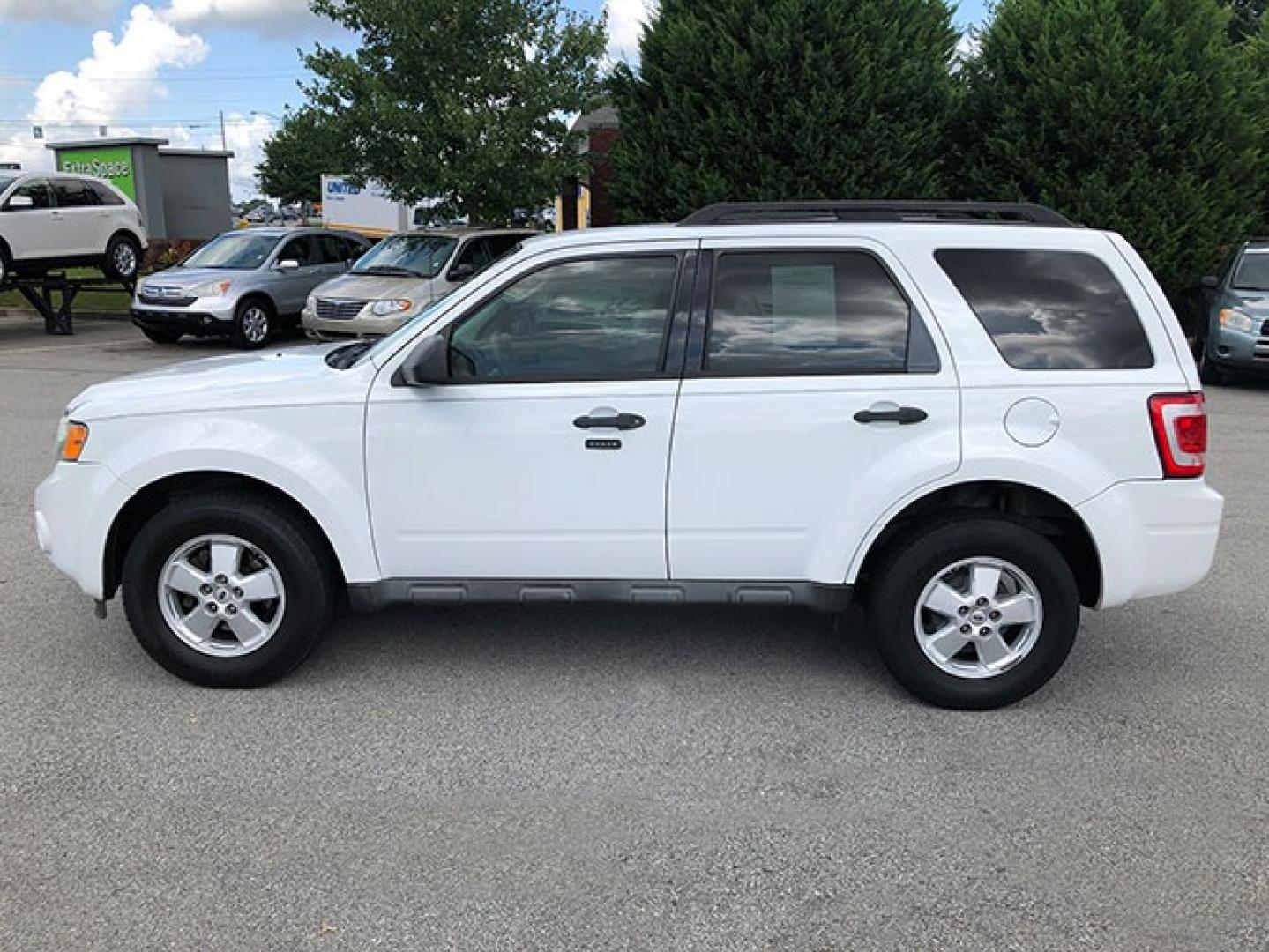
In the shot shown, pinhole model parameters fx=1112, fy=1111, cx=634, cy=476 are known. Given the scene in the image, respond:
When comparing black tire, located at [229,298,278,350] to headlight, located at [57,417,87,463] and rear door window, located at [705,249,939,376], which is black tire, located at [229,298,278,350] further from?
rear door window, located at [705,249,939,376]

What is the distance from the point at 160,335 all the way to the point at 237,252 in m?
1.65

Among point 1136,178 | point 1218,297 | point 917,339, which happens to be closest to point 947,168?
point 1136,178

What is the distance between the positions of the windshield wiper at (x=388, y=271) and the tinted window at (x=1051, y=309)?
10.9 metres

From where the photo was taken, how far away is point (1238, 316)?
12328mm

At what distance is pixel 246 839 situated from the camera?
3.27 m

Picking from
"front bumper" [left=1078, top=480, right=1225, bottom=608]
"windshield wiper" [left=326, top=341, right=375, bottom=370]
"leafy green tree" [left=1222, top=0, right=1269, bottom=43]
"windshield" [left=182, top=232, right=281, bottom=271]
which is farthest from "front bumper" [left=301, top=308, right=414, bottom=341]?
"leafy green tree" [left=1222, top=0, right=1269, bottom=43]

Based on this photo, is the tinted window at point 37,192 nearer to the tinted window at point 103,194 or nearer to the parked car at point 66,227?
the parked car at point 66,227

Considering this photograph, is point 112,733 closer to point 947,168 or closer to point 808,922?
point 808,922

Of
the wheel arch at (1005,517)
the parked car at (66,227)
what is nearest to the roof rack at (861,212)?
the wheel arch at (1005,517)

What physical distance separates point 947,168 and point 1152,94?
2.68 m

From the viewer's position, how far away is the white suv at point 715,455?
4.02 meters

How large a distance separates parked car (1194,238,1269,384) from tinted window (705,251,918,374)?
9.99m

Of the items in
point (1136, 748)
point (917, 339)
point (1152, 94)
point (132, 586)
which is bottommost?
point (1136, 748)

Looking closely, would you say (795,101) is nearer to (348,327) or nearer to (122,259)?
(348,327)
